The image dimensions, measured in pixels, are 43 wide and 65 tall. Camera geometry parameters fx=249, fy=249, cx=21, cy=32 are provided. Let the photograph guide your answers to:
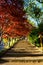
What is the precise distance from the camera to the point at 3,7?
1945cm

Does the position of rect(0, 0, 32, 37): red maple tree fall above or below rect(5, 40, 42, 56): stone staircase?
above

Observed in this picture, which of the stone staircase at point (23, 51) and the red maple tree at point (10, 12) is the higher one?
the red maple tree at point (10, 12)

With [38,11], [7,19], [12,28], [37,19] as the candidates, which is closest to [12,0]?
[7,19]

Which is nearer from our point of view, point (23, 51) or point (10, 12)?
point (10, 12)

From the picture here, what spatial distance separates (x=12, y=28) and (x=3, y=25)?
266 cm

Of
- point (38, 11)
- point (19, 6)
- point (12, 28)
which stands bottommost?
point (12, 28)

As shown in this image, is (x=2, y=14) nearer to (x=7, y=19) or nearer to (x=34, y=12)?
(x=7, y=19)

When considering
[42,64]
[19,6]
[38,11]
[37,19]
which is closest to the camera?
[42,64]

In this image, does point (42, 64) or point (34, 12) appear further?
point (34, 12)

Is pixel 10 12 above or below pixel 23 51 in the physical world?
above

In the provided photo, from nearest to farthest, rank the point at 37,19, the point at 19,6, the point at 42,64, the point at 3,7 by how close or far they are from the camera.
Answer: the point at 42,64 < the point at 3,7 < the point at 19,6 < the point at 37,19

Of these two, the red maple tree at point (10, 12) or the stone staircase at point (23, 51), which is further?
the stone staircase at point (23, 51)

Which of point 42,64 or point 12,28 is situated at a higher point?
point 12,28

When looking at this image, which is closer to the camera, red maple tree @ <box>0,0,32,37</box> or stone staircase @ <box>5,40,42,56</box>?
red maple tree @ <box>0,0,32,37</box>
